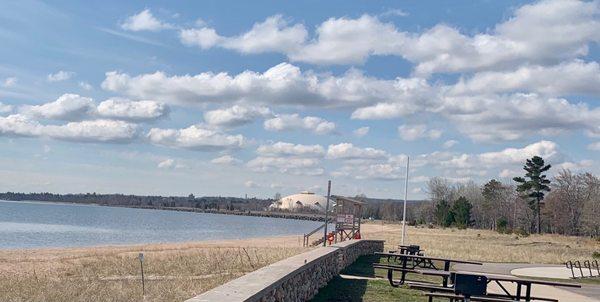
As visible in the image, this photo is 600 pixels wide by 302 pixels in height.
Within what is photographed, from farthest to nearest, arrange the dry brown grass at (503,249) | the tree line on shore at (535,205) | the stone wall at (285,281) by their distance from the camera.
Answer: the tree line on shore at (535,205)
the dry brown grass at (503,249)
the stone wall at (285,281)

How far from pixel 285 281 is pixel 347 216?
69.3 ft

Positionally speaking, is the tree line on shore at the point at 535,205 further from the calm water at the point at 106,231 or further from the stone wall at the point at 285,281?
the stone wall at the point at 285,281

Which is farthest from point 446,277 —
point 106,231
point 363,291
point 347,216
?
point 106,231

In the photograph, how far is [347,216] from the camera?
29766mm

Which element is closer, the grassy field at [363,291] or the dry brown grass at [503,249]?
the grassy field at [363,291]

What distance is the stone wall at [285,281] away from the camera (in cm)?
693

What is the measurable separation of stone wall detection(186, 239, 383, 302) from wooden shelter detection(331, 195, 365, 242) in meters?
13.1

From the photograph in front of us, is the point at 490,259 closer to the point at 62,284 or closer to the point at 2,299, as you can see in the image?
the point at 62,284

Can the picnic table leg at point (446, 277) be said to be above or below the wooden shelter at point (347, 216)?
below

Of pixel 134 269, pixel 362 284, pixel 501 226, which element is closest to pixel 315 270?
pixel 362 284

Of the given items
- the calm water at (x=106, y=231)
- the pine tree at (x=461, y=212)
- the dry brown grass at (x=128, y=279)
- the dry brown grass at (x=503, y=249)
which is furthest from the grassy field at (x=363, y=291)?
the pine tree at (x=461, y=212)

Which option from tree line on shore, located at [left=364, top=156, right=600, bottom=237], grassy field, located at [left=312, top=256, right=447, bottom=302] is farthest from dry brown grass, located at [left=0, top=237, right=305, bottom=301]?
tree line on shore, located at [left=364, top=156, right=600, bottom=237]

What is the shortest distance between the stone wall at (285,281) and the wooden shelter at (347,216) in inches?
517

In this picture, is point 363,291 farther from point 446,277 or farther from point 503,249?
point 503,249
